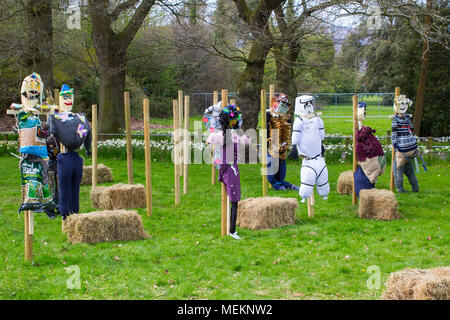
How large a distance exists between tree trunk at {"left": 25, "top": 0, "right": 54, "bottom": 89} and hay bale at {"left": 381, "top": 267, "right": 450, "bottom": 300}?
10.1 metres

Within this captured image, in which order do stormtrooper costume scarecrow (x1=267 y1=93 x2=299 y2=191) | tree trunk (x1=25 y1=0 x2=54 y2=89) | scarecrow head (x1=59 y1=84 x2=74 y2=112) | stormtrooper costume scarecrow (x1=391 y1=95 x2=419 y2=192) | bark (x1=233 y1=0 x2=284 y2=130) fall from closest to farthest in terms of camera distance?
scarecrow head (x1=59 y1=84 x2=74 y2=112) → stormtrooper costume scarecrow (x1=391 y1=95 x2=419 y2=192) → stormtrooper costume scarecrow (x1=267 y1=93 x2=299 y2=191) → tree trunk (x1=25 y1=0 x2=54 y2=89) → bark (x1=233 y1=0 x2=284 y2=130)

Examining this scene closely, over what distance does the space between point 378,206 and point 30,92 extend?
17.3 feet

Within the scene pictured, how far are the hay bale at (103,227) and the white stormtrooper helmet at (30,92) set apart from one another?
1.55 m

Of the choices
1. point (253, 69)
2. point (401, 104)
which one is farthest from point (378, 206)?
point (253, 69)

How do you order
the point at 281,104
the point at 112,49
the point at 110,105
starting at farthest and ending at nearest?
the point at 110,105, the point at 112,49, the point at 281,104

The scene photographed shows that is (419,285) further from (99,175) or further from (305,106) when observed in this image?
(99,175)

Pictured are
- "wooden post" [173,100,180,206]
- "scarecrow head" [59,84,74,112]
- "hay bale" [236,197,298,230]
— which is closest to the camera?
"scarecrow head" [59,84,74,112]

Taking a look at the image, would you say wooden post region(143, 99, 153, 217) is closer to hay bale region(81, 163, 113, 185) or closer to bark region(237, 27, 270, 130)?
hay bale region(81, 163, 113, 185)

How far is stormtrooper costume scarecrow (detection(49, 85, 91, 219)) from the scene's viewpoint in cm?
651

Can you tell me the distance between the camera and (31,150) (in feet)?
18.6

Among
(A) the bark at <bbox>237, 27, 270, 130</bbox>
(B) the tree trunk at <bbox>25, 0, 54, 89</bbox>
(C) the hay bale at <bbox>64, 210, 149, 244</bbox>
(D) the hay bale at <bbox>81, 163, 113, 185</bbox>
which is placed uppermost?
(B) the tree trunk at <bbox>25, 0, 54, 89</bbox>

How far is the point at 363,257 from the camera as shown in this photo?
591 centimetres

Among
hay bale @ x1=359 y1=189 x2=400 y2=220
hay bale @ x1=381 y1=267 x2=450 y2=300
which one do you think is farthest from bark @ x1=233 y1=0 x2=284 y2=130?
hay bale @ x1=381 y1=267 x2=450 y2=300
